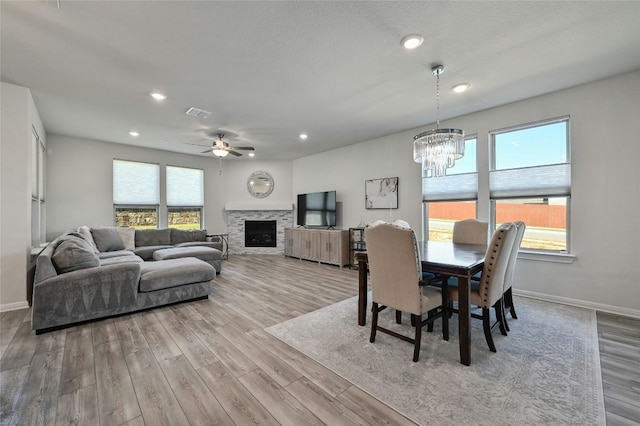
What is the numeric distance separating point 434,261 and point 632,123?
308 cm

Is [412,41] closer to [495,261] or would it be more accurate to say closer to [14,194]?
[495,261]

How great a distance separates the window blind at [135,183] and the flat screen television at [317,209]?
356 cm

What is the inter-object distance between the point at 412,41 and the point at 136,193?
253 inches

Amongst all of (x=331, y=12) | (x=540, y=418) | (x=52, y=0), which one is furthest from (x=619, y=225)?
(x=52, y=0)

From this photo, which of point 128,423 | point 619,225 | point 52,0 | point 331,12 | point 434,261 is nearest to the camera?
point 128,423

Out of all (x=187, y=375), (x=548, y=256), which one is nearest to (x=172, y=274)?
(x=187, y=375)

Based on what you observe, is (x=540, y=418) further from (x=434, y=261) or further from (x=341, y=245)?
(x=341, y=245)

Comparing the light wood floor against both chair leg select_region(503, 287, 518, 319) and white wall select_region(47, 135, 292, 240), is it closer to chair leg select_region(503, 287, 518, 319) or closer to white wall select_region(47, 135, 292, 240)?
chair leg select_region(503, 287, 518, 319)

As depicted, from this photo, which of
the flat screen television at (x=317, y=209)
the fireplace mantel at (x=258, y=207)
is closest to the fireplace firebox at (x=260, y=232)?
the fireplace mantel at (x=258, y=207)

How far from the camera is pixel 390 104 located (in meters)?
3.82

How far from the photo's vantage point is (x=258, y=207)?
294 inches

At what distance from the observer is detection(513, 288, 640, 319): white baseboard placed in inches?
118

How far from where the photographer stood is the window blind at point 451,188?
426 centimetres

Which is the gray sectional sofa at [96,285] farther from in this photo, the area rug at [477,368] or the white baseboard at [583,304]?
the white baseboard at [583,304]
